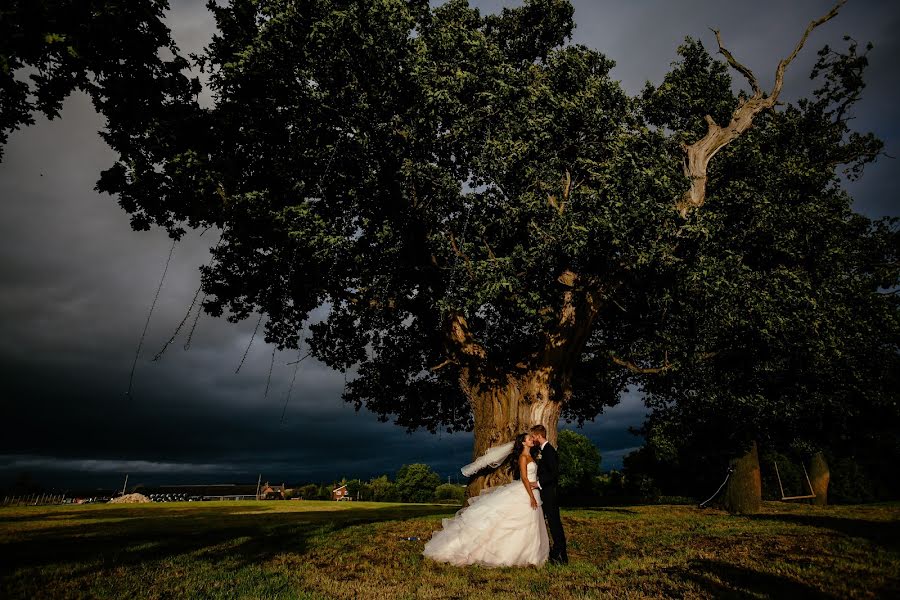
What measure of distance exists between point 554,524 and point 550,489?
682mm

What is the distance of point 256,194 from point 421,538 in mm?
10347

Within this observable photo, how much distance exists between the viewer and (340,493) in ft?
275

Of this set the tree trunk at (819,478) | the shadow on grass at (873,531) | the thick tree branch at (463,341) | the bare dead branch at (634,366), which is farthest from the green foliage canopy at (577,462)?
the thick tree branch at (463,341)

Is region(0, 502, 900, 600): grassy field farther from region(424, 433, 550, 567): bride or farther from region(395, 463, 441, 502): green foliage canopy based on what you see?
region(395, 463, 441, 502): green foliage canopy

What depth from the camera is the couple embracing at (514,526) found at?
358 inches

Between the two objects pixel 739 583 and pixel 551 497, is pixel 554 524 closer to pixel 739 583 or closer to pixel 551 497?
pixel 551 497

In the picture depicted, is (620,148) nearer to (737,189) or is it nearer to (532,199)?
(532,199)

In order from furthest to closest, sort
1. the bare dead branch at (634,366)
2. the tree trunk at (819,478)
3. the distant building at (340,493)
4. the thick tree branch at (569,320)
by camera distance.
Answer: the distant building at (340,493)
the tree trunk at (819,478)
the bare dead branch at (634,366)
the thick tree branch at (569,320)

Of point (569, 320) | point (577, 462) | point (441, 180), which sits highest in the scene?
point (441, 180)

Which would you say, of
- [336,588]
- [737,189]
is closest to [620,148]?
[737,189]

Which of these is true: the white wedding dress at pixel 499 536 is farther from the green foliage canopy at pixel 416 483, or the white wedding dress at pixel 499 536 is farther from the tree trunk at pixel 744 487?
the green foliage canopy at pixel 416 483

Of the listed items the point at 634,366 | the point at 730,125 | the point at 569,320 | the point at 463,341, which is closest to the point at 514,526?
the point at 463,341

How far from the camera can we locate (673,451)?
2138cm

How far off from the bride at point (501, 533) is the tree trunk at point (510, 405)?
3427mm
